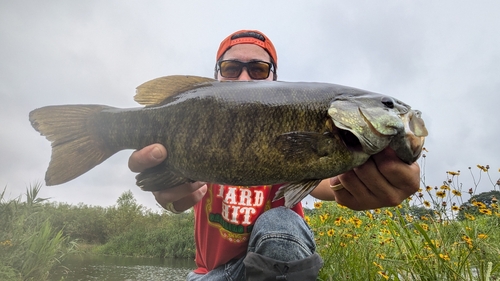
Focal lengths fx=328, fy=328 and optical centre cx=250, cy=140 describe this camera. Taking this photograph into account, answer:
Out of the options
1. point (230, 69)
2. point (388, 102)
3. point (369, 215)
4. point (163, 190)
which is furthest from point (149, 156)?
point (369, 215)

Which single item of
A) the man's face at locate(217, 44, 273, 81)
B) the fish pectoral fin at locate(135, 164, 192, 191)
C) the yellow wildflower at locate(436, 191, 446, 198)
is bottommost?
the yellow wildflower at locate(436, 191, 446, 198)

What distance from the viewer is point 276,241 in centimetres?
246

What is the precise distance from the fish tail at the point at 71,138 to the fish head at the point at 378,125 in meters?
1.49

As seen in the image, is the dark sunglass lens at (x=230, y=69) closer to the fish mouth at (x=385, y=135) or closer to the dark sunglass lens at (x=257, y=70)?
the dark sunglass lens at (x=257, y=70)

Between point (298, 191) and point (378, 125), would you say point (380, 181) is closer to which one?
point (378, 125)

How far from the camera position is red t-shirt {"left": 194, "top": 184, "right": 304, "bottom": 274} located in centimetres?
294

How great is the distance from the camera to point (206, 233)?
317 centimetres

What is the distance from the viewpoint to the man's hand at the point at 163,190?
1949mm

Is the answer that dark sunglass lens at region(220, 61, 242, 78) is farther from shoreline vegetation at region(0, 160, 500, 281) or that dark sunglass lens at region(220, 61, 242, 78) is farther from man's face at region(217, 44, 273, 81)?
shoreline vegetation at region(0, 160, 500, 281)

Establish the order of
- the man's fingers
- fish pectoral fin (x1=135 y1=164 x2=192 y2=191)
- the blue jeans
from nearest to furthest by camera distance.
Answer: the man's fingers < fish pectoral fin (x1=135 y1=164 x2=192 y2=191) < the blue jeans

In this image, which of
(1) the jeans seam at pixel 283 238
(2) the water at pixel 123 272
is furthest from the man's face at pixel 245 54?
(2) the water at pixel 123 272

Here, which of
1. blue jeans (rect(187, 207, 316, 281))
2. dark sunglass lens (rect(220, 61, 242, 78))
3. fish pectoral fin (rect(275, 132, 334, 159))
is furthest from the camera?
dark sunglass lens (rect(220, 61, 242, 78))

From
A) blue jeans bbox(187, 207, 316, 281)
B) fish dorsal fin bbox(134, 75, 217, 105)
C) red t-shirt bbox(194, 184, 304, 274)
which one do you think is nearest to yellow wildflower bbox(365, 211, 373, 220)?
red t-shirt bbox(194, 184, 304, 274)

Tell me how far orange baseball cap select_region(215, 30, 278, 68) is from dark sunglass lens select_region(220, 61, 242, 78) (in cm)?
36
